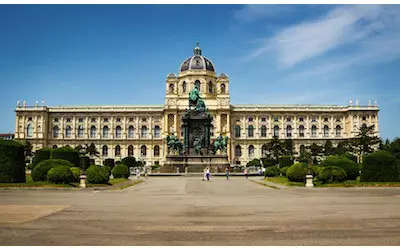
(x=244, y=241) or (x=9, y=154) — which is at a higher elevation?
(x=9, y=154)

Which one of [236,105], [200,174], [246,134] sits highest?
[236,105]

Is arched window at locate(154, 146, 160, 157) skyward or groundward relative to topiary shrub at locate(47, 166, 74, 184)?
skyward

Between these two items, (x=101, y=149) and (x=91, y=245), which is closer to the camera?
(x=91, y=245)

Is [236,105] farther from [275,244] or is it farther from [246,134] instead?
[275,244]

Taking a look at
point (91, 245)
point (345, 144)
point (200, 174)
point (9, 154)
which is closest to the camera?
point (91, 245)

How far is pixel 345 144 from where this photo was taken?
77562 millimetres

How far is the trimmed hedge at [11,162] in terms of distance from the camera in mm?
24453

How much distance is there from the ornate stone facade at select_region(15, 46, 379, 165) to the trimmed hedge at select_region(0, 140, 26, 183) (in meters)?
69.6

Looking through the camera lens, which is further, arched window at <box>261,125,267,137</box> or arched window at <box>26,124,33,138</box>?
arched window at <box>261,125,267,137</box>

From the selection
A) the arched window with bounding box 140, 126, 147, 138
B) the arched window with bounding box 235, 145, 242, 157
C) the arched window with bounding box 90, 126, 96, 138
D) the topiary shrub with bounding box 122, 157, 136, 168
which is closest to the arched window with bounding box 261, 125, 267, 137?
the arched window with bounding box 235, 145, 242, 157

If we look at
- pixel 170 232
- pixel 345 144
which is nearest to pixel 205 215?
pixel 170 232

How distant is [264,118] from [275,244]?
3593 inches

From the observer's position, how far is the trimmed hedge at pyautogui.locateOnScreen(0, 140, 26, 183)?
2445 cm

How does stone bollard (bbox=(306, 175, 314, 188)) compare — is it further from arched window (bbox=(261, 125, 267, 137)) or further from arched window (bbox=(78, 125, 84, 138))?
arched window (bbox=(78, 125, 84, 138))
